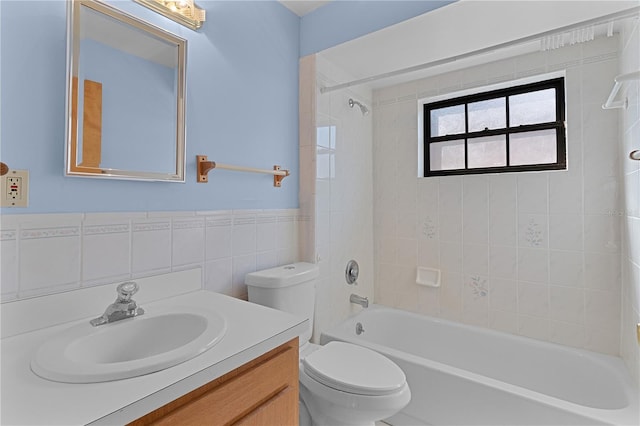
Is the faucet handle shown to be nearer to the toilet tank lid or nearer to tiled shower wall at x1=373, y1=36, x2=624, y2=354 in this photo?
the toilet tank lid

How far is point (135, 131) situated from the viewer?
120cm

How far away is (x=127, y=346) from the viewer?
1001 mm

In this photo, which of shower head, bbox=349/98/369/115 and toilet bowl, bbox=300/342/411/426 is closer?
toilet bowl, bbox=300/342/411/426

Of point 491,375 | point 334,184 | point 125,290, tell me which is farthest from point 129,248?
point 491,375

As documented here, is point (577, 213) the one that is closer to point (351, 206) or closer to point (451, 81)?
point (451, 81)

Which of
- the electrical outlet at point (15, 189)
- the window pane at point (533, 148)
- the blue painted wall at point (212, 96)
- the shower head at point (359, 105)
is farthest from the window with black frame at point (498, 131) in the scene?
the electrical outlet at point (15, 189)

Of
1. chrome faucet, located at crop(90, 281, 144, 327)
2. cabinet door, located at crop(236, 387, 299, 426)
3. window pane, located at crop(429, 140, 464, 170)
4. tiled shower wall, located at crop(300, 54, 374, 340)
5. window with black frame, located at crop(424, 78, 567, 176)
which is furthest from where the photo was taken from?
window pane, located at crop(429, 140, 464, 170)

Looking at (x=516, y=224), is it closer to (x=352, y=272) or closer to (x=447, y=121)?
(x=447, y=121)

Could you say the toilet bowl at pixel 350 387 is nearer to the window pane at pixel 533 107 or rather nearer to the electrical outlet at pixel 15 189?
the electrical outlet at pixel 15 189

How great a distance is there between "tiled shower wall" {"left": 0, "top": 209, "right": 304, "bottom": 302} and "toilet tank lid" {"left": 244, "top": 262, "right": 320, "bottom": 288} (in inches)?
3.5

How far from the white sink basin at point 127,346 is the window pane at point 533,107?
2282 millimetres

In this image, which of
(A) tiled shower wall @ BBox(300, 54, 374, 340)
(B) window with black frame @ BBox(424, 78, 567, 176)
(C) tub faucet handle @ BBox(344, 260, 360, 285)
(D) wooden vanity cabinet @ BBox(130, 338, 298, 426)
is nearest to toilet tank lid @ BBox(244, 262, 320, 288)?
(A) tiled shower wall @ BBox(300, 54, 374, 340)

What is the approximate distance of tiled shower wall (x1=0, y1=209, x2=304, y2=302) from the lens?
94cm

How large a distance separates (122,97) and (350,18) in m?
1.28
